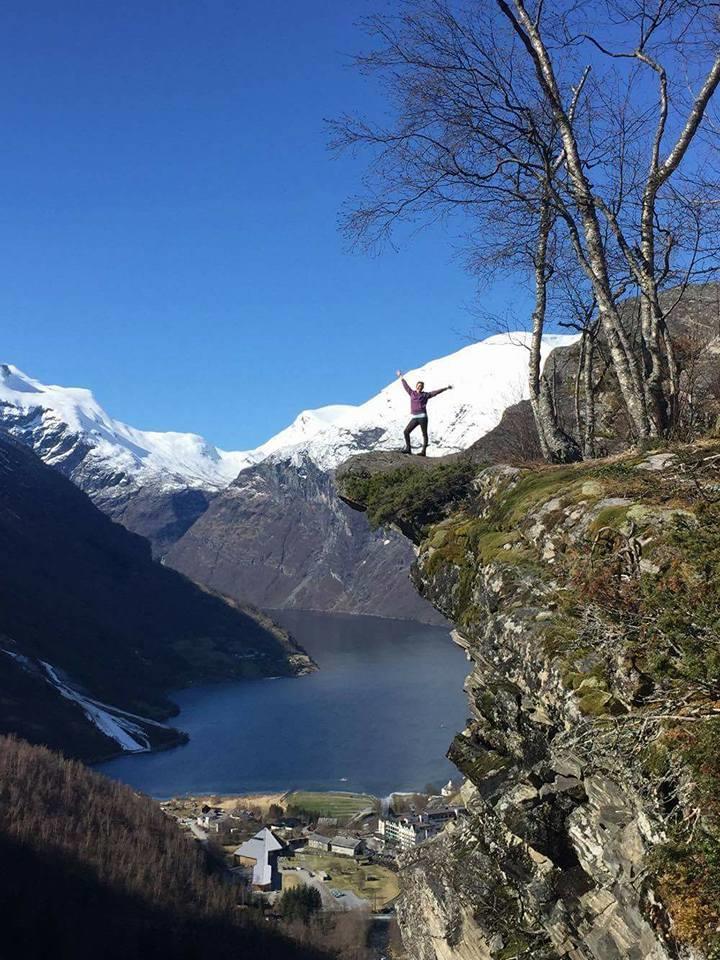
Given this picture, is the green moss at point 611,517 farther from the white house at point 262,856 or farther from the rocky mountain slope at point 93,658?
the rocky mountain slope at point 93,658

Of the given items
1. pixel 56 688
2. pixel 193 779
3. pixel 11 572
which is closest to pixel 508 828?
pixel 193 779

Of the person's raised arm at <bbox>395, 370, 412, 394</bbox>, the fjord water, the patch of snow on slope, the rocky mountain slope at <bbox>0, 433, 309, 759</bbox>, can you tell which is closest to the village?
the fjord water

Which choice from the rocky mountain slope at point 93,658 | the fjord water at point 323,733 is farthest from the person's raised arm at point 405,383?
the rocky mountain slope at point 93,658

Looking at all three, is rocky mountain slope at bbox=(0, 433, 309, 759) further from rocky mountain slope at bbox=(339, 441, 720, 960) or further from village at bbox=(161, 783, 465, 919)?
rocky mountain slope at bbox=(339, 441, 720, 960)

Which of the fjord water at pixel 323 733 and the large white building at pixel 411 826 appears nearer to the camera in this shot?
the large white building at pixel 411 826

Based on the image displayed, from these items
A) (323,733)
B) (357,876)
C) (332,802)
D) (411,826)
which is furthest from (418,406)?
(323,733)

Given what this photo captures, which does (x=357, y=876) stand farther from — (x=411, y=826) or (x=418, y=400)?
(x=418, y=400)

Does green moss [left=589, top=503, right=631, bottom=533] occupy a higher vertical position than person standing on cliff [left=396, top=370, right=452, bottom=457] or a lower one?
lower
